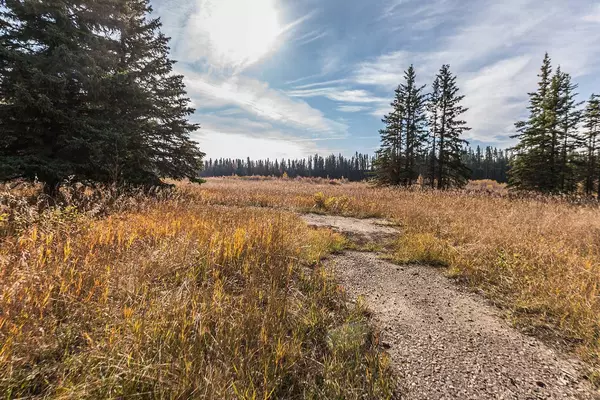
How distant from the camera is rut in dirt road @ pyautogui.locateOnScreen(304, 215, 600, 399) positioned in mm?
1892

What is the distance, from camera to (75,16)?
7488 mm

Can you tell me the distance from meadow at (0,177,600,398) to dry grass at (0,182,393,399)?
0.01m

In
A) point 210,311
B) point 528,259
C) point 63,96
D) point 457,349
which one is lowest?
point 457,349

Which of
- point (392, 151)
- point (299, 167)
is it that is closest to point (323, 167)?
point (299, 167)

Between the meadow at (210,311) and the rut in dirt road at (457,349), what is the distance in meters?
0.24

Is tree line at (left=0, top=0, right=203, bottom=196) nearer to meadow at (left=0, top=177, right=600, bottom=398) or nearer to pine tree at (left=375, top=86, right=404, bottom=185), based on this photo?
meadow at (left=0, top=177, right=600, bottom=398)

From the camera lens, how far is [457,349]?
236 centimetres

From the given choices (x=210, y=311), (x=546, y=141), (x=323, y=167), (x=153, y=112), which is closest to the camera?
(x=210, y=311)

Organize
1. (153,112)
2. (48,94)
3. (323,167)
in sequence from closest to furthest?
(48,94) → (153,112) → (323,167)

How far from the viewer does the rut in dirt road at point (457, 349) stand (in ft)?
6.21

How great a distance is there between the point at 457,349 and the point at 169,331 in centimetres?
273

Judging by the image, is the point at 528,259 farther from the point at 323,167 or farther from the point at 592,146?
the point at 323,167

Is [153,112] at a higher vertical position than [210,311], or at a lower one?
higher

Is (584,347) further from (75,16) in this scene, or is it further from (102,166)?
(75,16)
